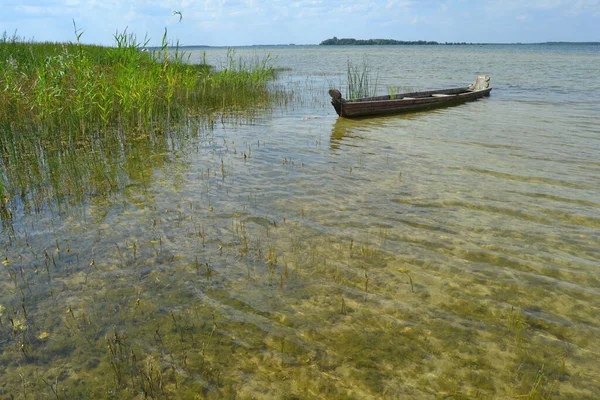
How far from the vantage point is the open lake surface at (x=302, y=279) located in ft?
9.45

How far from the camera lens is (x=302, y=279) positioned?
160 inches

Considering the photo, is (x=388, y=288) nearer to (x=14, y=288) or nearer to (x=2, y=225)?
(x=14, y=288)

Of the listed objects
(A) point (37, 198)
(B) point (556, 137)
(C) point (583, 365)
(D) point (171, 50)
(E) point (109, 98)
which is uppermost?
(D) point (171, 50)

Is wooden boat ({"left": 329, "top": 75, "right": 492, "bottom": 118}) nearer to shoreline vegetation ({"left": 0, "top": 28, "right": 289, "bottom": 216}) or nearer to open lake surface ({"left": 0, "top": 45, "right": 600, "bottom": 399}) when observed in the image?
shoreline vegetation ({"left": 0, "top": 28, "right": 289, "bottom": 216})

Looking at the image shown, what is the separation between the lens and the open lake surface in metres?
2.88

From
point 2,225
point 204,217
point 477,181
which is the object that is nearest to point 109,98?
point 2,225

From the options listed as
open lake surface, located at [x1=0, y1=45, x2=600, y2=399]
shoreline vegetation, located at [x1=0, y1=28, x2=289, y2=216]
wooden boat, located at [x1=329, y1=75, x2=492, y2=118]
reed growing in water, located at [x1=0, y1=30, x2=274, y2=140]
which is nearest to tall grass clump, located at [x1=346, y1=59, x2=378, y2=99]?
wooden boat, located at [x1=329, y1=75, x2=492, y2=118]

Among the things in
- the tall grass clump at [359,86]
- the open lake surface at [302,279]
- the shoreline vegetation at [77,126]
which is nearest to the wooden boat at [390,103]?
the tall grass clump at [359,86]

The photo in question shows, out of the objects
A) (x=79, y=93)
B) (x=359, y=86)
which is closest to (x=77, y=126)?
(x=79, y=93)

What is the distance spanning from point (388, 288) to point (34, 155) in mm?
7412

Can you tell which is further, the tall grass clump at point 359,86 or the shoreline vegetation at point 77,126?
the tall grass clump at point 359,86

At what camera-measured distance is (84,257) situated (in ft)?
14.5

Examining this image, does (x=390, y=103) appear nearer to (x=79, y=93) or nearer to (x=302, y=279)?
(x=79, y=93)

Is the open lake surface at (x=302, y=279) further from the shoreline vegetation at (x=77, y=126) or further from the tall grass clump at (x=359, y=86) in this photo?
the tall grass clump at (x=359, y=86)
